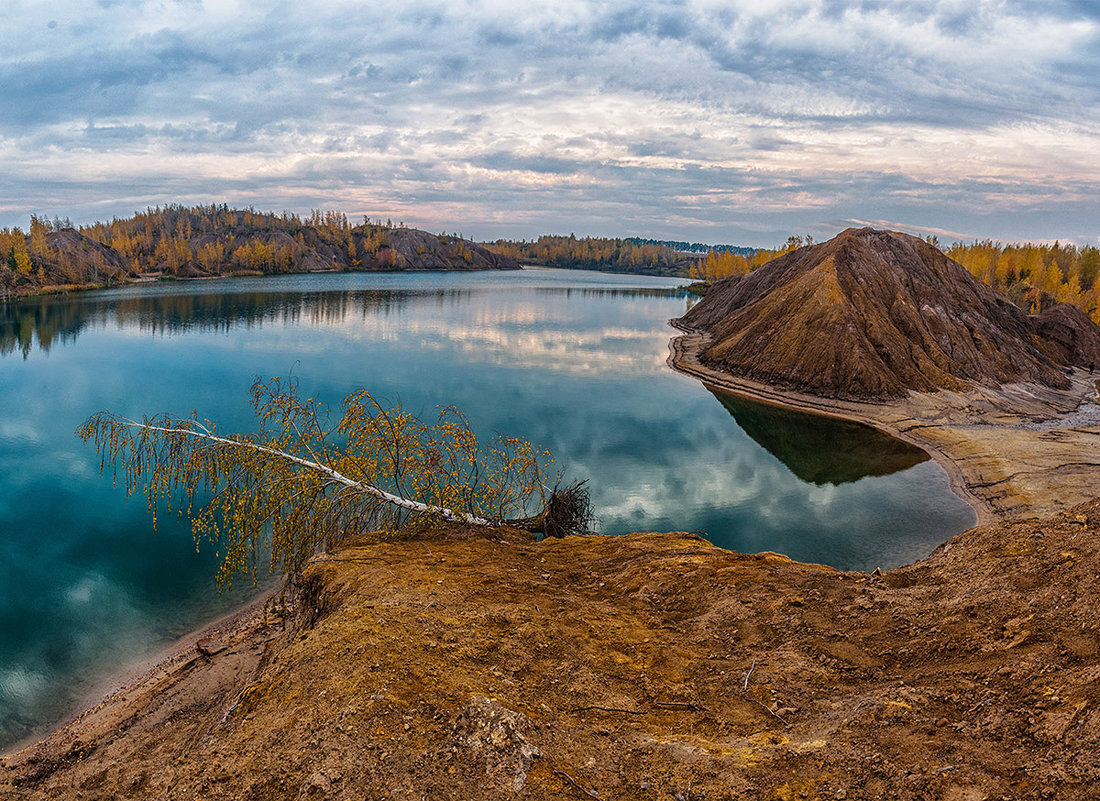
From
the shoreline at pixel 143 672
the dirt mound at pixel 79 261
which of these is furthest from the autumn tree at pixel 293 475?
the dirt mound at pixel 79 261

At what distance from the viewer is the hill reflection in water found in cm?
3675

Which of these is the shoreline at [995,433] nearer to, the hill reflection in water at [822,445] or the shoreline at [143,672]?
the hill reflection in water at [822,445]

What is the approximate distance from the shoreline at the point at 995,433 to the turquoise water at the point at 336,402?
2.09 meters

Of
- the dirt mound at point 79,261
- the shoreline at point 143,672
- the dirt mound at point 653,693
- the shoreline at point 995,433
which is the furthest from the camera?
the dirt mound at point 79,261

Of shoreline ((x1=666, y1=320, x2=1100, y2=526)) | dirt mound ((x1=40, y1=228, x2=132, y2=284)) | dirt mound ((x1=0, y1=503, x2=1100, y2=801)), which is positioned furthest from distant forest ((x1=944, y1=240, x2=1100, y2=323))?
dirt mound ((x1=40, y1=228, x2=132, y2=284))

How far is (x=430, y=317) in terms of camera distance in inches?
3900

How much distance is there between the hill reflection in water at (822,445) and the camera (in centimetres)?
3675

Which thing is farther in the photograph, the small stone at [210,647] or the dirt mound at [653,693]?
the small stone at [210,647]

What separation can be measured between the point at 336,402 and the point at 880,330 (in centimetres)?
5148

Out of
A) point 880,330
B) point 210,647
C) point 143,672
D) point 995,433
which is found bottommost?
point 143,672

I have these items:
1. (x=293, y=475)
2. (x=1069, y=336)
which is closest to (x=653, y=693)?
(x=293, y=475)

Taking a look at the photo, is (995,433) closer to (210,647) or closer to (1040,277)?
(210,647)

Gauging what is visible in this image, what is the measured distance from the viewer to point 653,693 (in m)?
8.16

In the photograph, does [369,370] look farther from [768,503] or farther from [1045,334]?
[1045,334]
